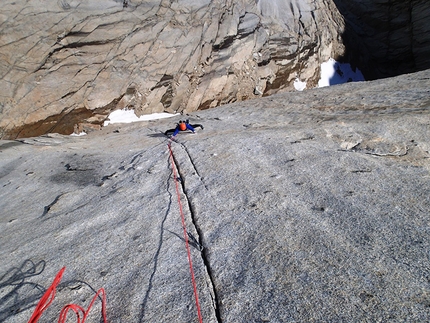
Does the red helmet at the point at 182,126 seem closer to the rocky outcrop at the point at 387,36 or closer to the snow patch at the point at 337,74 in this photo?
the snow patch at the point at 337,74

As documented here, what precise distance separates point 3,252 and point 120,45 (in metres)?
7.77

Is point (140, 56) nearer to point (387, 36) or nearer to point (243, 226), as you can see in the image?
point (243, 226)

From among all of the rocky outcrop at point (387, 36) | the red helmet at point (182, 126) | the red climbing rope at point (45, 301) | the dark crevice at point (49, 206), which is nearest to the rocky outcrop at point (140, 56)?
the rocky outcrop at point (387, 36)

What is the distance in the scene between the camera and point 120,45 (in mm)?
8984

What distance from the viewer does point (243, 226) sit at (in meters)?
2.45

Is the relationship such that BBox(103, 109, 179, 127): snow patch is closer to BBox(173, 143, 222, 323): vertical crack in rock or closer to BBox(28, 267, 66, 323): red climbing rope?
BBox(173, 143, 222, 323): vertical crack in rock

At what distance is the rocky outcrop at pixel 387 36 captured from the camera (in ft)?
48.4

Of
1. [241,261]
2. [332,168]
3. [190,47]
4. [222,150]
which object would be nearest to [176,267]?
[241,261]

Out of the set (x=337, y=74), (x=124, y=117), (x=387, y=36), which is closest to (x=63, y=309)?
(x=124, y=117)

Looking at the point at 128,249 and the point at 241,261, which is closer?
the point at 241,261

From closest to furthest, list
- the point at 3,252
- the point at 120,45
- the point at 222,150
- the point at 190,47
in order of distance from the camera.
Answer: the point at 3,252 < the point at 222,150 < the point at 120,45 < the point at 190,47

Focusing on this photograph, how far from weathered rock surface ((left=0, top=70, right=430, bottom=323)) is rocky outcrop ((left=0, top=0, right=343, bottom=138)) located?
3776 millimetres

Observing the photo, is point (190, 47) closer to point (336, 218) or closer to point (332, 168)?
point (332, 168)

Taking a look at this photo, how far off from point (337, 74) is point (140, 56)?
950cm
